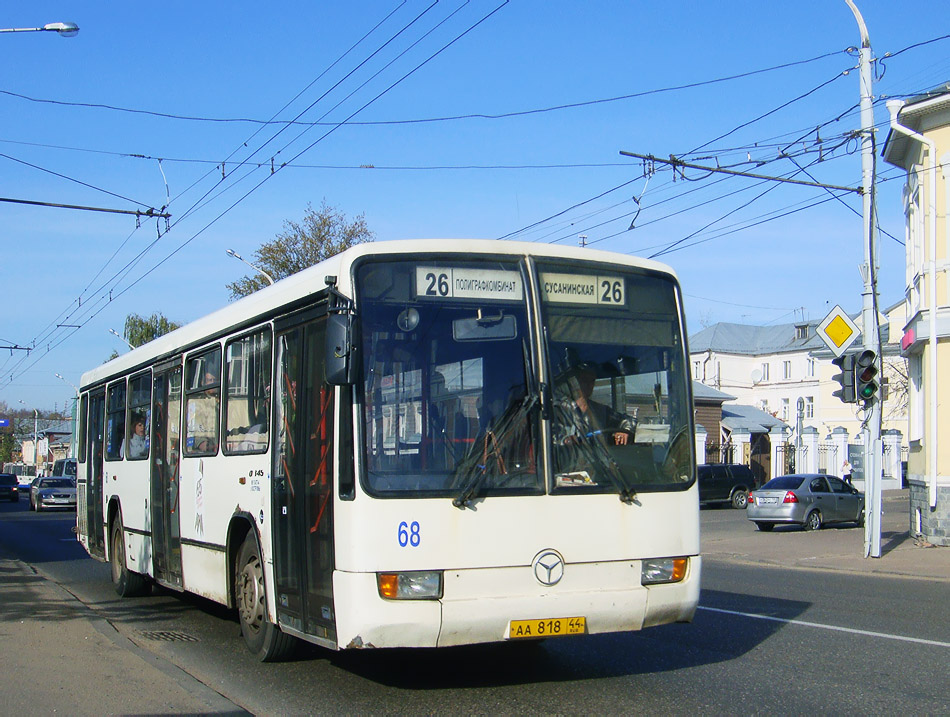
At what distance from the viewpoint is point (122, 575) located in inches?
510

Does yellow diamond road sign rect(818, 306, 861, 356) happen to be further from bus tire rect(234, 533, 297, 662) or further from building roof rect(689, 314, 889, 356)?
building roof rect(689, 314, 889, 356)

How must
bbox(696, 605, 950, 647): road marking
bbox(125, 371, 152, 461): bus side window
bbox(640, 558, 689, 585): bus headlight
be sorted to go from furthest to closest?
bbox(125, 371, 152, 461): bus side window
bbox(696, 605, 950, 647): road marking
bbox(640, 558, 689, 585): bus headlight

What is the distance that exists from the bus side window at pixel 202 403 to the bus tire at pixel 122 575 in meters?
3.44

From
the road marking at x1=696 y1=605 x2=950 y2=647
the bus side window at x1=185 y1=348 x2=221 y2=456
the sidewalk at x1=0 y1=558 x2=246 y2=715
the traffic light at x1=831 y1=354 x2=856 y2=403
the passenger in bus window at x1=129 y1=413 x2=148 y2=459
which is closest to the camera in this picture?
the sidewalk at x1=0 y1=558 x2=246 y2=715

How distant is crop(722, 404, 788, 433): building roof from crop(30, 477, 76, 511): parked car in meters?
34.7

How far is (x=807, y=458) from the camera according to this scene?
48344mm

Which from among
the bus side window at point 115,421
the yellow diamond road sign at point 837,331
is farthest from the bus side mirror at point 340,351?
the yellow diamond road sign at point 837,331

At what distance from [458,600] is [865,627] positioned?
17.0 ft

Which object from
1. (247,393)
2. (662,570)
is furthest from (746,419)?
(662,570)

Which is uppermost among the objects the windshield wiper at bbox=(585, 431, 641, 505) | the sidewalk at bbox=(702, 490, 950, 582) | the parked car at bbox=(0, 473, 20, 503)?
the windshield wiper at bbox=(585, 431, 641, 505)

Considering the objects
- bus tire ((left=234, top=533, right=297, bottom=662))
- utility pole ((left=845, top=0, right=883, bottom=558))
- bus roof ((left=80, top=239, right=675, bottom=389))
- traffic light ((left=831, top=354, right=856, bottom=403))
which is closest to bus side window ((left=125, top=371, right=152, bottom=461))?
bus roof ((left=80, top=239, right=675, bottom=389))

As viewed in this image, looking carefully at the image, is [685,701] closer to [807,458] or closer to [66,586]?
[66,586]

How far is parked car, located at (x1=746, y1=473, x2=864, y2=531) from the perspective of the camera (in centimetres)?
2606

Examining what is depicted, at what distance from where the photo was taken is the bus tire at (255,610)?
7.92 metres
